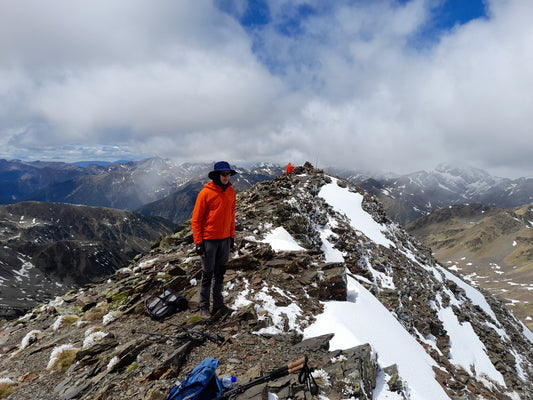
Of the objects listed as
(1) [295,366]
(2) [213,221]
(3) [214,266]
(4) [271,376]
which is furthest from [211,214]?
(1) [295,366]

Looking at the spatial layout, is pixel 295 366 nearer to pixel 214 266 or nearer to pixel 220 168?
pixel 214 266

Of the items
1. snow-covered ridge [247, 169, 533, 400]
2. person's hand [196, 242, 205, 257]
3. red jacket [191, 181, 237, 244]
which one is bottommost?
snow-covered ridge [247, 169, 533, 400]

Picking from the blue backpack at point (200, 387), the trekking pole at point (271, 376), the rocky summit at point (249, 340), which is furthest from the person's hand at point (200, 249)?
the trekking pole at point (271, 376)

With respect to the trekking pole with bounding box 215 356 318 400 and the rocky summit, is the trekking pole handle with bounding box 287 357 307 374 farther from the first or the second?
the rocky summit

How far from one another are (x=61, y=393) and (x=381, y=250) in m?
30.5

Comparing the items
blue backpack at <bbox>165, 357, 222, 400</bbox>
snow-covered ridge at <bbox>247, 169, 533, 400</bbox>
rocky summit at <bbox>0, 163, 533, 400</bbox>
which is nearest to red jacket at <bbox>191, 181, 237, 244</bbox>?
rocky summit at <bbox>0, 163, 533, 400</bbox>

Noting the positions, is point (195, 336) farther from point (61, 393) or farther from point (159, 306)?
point (61, 393)

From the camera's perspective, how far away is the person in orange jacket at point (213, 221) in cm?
840

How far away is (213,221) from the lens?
27.9 feet

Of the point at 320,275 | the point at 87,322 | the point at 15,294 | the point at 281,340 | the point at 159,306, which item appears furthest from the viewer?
the point at 15,294

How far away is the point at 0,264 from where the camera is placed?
18825 cm

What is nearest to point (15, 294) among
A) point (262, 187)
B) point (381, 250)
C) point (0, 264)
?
point (0, 264)

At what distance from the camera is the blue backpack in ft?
18.3

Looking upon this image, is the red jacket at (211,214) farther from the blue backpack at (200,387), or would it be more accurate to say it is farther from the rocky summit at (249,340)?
the blue backpack at (200,387)
